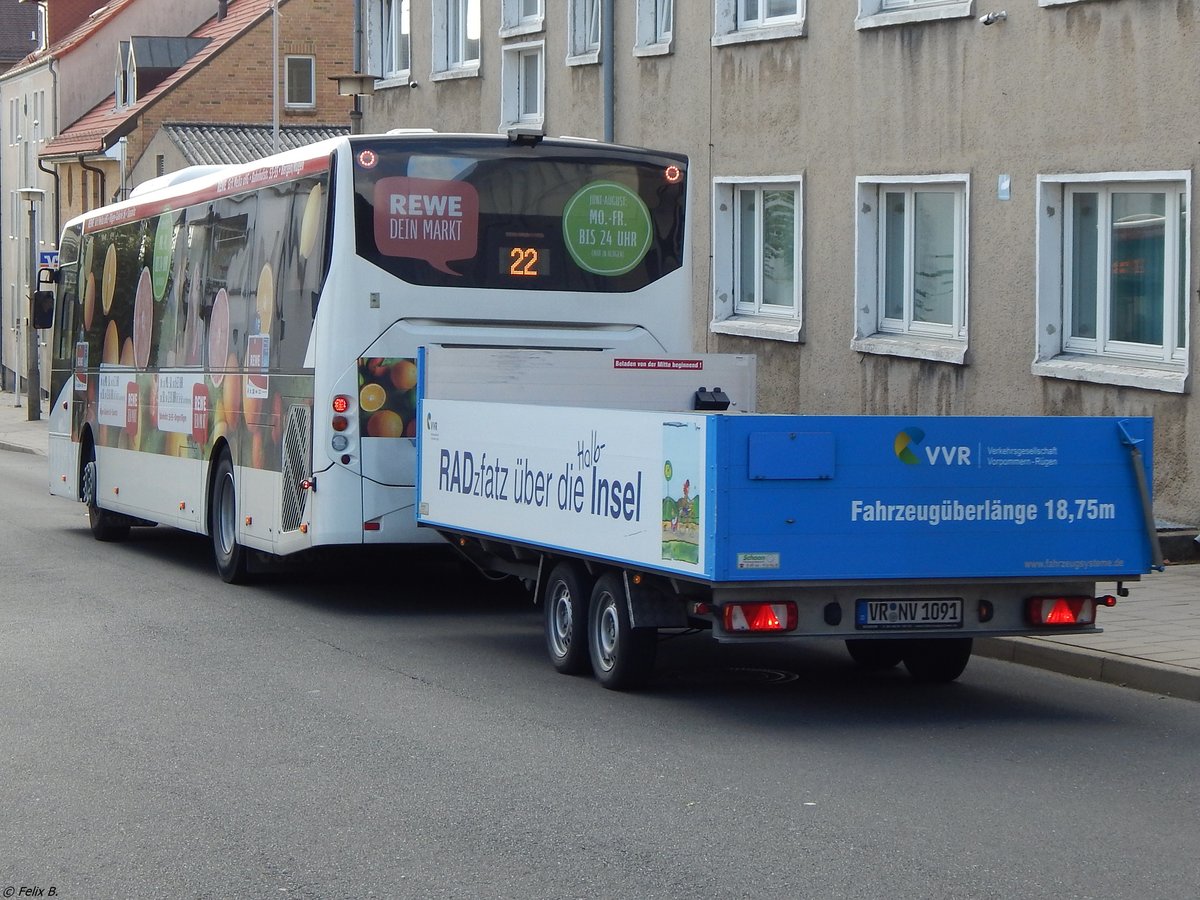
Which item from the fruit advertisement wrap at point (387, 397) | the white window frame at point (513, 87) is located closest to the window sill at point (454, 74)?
the white window frame at point (513, 87)

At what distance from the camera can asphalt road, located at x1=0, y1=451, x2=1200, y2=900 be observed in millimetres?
6129

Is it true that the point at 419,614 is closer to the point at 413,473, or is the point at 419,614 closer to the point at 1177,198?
the point at 413,473

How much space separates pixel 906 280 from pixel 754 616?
35.9 ft

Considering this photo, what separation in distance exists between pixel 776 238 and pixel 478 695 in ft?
41.5

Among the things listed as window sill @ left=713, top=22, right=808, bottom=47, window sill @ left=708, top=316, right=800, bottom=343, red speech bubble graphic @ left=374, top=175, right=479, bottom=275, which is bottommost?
window sill @ left=708, top=316, right=800, bottom=343

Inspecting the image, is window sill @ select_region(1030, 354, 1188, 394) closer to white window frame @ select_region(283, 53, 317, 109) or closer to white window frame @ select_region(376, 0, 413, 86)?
white window frame @ select_region(376, 0, 413, 86)

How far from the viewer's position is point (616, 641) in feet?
31.8

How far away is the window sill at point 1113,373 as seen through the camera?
1505cm

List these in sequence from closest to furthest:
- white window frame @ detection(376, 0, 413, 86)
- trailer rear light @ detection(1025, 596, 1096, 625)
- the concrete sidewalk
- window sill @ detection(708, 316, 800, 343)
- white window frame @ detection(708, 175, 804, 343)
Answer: trailer rear light @ detection(1025, 596, 1096, 625), the concrete sidewalk, window sill @ detection(708, 316, 800, 343), white window frame @ detection(708, 175, 804, 343), white window frame @ detection(376, 0, 413, 86)

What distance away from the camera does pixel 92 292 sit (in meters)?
19.6

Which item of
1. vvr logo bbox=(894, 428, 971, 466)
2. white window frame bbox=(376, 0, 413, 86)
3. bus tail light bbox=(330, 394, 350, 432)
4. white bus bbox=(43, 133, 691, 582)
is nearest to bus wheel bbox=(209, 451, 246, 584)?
white bus bbox=(43, 133, 691, 582)

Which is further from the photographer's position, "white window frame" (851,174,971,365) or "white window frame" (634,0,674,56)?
"white window frame" (634,0,674,56)

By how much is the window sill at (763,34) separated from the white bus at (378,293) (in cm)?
717

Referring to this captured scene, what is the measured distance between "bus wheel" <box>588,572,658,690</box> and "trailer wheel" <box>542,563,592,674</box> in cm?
7
